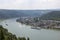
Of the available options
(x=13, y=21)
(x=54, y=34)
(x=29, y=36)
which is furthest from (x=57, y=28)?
(x=13, y=21)

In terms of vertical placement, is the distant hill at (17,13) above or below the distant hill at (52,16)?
above

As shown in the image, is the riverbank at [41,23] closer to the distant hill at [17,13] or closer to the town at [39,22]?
the town at [39,22]

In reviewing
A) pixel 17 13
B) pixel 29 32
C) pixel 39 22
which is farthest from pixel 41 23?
pixel 17 13

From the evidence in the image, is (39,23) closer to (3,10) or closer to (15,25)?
(15,25)

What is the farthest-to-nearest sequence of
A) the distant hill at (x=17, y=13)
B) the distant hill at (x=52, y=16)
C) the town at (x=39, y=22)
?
the distant hill at (x=52, y=16)
the town at (x=39, y=22)
the distant hill at (x=17, y=13)

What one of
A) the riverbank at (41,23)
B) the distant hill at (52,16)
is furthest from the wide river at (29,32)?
the distant hill at (52,16)

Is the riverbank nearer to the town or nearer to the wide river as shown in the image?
the town

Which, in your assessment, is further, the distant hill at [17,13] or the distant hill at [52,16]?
the distant hill at [52,16]

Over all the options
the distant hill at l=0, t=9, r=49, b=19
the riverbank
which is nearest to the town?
the riverbank
